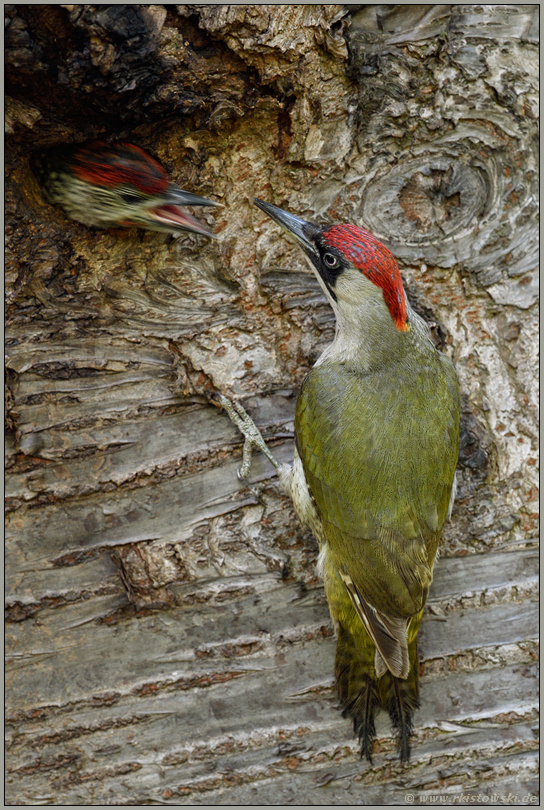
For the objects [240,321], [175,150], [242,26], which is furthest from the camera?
[240,321]

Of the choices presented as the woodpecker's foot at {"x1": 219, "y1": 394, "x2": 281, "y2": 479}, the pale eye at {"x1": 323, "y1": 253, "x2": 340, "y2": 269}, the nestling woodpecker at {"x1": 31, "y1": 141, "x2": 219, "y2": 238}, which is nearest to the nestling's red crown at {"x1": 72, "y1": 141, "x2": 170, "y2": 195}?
the nestling woodpecker at {"x1": 31, "y1": 141, "x2": 219, "y2": 238}

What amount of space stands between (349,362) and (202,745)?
1554 mm

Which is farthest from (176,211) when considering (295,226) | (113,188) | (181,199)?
(295,226)

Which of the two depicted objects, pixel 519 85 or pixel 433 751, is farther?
pixel 433 751

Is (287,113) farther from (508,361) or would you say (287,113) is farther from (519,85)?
(508,361)

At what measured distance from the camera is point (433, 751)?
2.42 metres

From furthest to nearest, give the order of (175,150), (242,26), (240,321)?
1. (240,321)
2. (175,150)
3. (242,26)

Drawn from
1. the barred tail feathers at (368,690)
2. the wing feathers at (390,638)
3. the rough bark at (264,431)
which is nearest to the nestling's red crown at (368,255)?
the rough bark at (264,431)

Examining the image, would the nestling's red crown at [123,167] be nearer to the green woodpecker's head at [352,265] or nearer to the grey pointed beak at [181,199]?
the grey pointed beak at [181,199]

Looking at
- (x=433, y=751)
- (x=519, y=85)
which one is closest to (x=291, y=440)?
(x=433, y=751)

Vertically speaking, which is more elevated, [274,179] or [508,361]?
[274,179]

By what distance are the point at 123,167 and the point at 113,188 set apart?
0.08 meters

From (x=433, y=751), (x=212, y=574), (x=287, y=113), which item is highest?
(x=287, y=113)

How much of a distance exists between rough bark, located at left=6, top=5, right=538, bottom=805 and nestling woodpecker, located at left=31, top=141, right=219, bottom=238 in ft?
0.20
